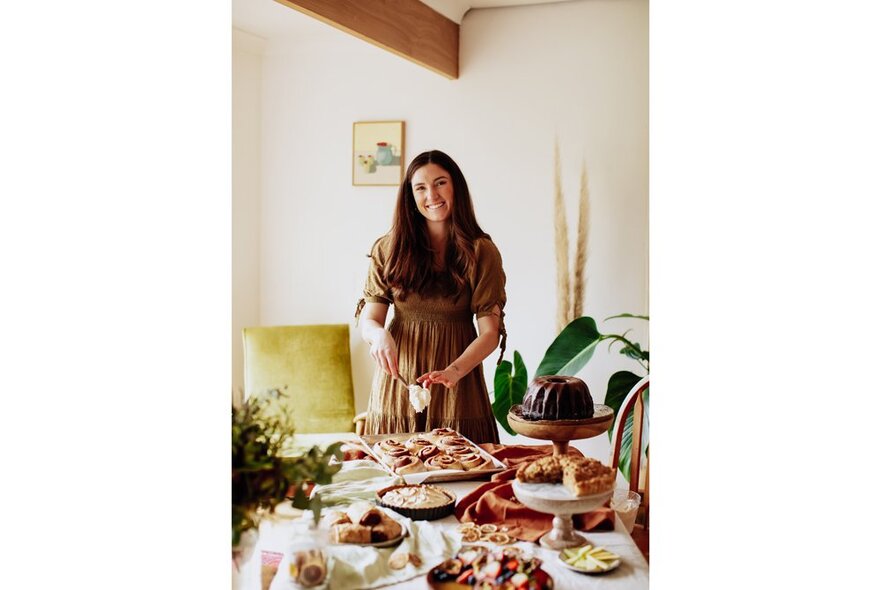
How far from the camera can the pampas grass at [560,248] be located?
248cm

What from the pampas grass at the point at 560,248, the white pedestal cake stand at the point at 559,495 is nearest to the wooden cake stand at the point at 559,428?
the white pedestal cake stand at the point at 559,495

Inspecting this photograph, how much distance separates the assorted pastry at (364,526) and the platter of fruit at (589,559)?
0.75ft

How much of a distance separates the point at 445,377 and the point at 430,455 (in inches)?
13.6

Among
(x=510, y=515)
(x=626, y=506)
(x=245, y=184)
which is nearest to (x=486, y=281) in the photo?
(x=626, y=506)

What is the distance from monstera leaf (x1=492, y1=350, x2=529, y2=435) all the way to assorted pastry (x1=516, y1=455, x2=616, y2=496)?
53.0 inches

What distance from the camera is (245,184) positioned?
2.72 m

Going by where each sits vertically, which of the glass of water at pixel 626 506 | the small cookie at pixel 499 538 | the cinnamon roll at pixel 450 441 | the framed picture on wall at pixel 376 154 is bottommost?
the glass of water at pixel 626 506

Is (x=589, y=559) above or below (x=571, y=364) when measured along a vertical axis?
below

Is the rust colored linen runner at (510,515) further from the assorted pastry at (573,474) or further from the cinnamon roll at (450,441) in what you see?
the cinnamon roll at (450,441)

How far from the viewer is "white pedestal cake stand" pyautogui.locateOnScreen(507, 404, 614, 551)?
39.1 inches

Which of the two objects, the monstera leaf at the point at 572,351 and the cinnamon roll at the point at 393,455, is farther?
the monstera leaf at the point at 572,351

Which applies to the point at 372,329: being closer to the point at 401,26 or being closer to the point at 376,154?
the point at 401,26
